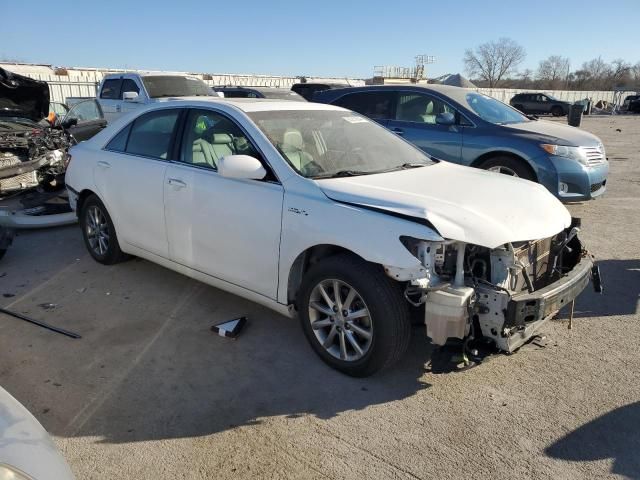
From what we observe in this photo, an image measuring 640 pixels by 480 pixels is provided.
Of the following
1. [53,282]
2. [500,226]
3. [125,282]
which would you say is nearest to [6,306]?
[53,282]

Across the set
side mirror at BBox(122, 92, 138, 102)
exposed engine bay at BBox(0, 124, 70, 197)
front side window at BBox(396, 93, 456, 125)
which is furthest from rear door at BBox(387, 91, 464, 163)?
side mirror at BBox(122, 92, 138, 102)

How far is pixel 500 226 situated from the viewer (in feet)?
9.53

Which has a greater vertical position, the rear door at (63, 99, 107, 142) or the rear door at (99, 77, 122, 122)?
the rear door at (99, 77, 122, 122)

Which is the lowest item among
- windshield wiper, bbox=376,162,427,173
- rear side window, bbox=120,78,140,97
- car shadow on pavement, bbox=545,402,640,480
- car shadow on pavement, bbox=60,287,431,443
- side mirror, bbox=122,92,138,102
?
car shadow on pavement, bbox=60,287,431,443

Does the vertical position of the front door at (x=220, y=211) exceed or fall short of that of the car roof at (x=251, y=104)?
it falls short

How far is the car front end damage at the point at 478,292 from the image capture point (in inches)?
110

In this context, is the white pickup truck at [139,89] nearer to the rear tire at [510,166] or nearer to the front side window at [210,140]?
the rear tire at [510,166]

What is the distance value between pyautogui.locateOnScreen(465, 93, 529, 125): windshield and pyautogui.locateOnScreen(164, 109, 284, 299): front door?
4754 mm

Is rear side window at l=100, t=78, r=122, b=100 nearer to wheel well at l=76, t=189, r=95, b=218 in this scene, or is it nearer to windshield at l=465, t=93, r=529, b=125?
wheel well at l=76, t=189, r=95, b=218

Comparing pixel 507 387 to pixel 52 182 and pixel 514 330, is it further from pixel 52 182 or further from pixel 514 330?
pixel 52 182

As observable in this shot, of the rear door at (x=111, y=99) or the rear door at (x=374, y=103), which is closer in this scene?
the rear door at (x=374, y=103)

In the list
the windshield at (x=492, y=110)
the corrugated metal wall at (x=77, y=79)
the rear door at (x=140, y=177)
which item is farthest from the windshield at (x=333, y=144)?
the corrugated metal wall at (x=77, y=79)

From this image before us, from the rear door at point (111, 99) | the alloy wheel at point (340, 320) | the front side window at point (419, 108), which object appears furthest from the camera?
the rear door at point (111, 99)

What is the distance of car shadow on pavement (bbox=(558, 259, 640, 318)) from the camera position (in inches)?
166
